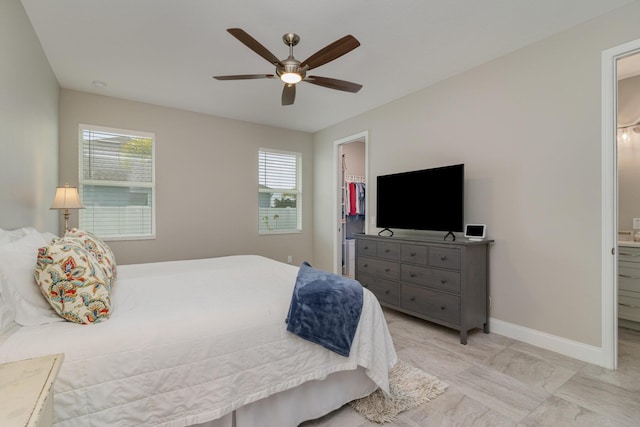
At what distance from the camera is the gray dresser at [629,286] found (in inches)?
119

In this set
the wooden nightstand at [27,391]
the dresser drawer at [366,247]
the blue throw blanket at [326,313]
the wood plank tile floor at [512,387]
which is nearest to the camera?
the wooden nightstand at [27,391]

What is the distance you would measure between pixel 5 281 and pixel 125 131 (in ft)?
10.6

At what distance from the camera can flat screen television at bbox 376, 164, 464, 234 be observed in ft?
9.84

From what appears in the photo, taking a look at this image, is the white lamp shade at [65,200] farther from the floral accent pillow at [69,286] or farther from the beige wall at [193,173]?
the floral accent pillow at [69,286]

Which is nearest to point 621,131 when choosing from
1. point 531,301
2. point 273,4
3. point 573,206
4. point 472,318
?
point 573,206

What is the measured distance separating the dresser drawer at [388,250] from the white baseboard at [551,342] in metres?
1.12

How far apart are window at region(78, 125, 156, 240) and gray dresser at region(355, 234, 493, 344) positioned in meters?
3.20

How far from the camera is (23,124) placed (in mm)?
2258

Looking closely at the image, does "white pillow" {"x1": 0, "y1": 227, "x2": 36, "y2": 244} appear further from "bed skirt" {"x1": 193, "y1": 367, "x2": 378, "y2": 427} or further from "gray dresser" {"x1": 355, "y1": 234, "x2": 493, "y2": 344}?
"gray dresser" {"x1": 355, "y1": 234, "x2": 493, "y2": 344}

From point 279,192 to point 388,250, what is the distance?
250 cm

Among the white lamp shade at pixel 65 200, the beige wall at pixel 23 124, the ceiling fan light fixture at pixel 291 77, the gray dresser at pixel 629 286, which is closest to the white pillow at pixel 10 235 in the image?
the beige wall at pixel 23 124

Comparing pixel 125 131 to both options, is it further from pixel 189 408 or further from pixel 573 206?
pixel 573 206

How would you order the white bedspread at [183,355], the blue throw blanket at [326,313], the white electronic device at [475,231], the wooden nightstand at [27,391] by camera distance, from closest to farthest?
1. the wooden nightstand at [27,391]
2. the white bedspread at [183,355]
3. the blue throw blanket at [326,313]
4. the white electronic device at [475,231]

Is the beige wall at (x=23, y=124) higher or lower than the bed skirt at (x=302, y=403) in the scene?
higher
